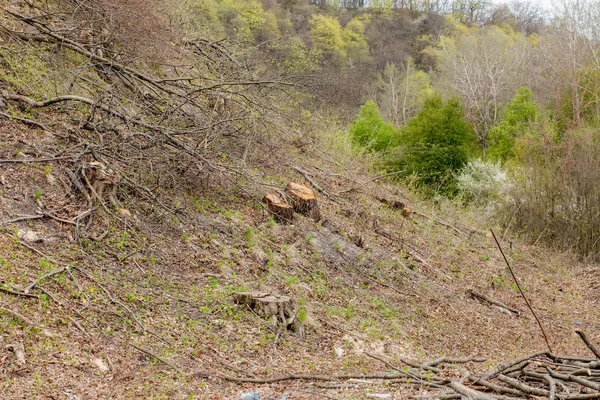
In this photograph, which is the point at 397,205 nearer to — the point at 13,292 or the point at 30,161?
the point at 30,161

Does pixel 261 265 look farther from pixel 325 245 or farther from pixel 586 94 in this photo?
pixel 586 94

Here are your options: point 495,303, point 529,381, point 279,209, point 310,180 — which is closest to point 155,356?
point 529,381

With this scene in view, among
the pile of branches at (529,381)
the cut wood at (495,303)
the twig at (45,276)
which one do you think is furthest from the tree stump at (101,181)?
the cut wood at (495,303)

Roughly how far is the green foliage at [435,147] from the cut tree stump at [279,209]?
11569mm

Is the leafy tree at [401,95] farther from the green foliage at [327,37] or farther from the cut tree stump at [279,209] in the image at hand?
the cut tree stump at [279,209]

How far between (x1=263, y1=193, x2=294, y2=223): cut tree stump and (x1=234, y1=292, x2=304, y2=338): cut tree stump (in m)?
2.97

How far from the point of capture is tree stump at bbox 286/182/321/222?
10.8 metres

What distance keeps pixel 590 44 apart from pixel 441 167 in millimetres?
16543

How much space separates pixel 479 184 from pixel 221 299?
55.1ft

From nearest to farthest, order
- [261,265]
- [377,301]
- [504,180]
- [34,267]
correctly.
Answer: [34,267] → [261,265] → [377,301] → [504,180]

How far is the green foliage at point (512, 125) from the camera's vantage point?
29.4 meters

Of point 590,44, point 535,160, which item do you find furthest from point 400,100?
point 535,160

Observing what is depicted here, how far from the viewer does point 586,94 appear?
32625 millimetres

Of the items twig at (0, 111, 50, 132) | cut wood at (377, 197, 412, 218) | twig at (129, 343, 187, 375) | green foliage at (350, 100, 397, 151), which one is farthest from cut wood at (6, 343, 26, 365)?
green foliage at (350, 100, 397, 151)
